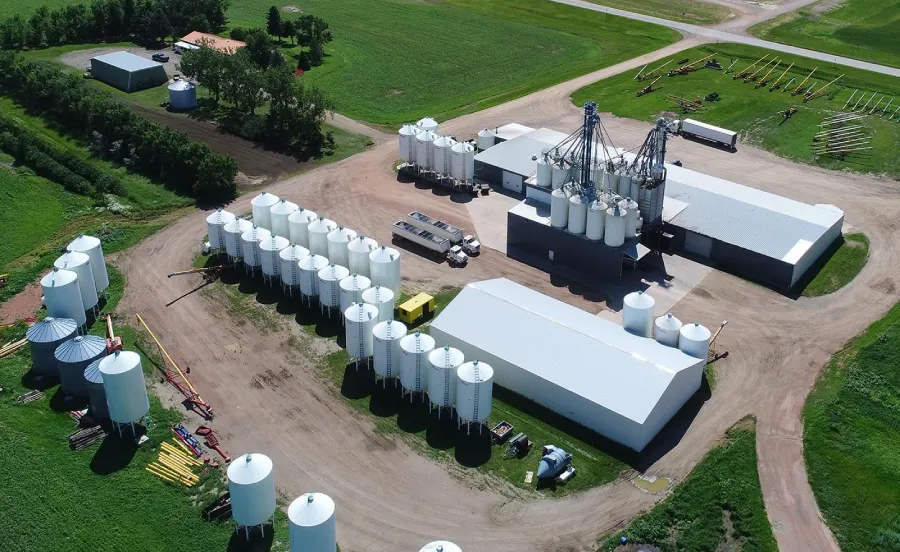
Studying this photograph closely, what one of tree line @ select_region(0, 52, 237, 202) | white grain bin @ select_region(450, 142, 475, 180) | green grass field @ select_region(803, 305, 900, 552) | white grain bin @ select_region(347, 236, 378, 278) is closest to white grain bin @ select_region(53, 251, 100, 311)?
white grain bin @ select_region(347, 236, 378, 278)

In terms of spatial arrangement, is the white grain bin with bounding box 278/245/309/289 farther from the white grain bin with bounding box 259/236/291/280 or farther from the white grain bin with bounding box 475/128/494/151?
the white grain bin with bounding box 475/128/494/151

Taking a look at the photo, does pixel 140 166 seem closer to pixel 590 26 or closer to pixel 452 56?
pixel 452 56

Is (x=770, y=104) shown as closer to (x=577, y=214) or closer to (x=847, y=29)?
(x=847, y=29)

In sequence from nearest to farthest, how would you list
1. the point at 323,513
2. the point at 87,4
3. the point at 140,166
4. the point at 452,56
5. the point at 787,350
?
the point at 323,513
the point at 787,350
the point at 140,166
the point at 452,56
the point at 87,4

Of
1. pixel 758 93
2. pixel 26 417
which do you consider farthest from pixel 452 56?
pixel 26 417

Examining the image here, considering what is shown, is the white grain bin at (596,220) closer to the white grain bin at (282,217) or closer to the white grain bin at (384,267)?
the white grain bin at (384,267)

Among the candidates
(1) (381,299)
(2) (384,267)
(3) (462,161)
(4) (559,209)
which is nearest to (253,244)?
(2) (384,267)
